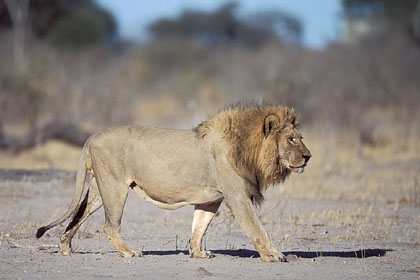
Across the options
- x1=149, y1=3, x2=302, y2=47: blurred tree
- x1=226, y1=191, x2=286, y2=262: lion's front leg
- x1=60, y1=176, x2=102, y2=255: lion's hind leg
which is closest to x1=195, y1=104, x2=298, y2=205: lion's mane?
x1=226, y1=191, x2=286, y2=262: lion's front leg

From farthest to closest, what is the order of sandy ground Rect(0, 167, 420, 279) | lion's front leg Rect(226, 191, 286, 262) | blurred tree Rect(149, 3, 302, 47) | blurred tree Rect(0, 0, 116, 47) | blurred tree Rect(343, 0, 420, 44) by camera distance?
blurred tree Rect(149, 3, 302, 47) → blurred tree Rect(0, 0, 116, 47) → blurred tree Rect(343, 0, 420, 44) → lion's front leg Rect(226, 191, 286, 262) → sandy ground Rect(0, 167, 420, 279)

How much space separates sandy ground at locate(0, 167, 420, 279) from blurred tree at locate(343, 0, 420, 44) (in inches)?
848

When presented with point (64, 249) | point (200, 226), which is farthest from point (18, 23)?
point (200, 226)

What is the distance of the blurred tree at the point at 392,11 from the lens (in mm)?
32844

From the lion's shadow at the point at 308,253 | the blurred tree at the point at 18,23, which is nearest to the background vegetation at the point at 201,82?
the blurred tree at the point at 18,23

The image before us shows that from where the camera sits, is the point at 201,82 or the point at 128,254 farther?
the point at 201,82

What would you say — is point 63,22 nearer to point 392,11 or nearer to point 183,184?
point 392,11

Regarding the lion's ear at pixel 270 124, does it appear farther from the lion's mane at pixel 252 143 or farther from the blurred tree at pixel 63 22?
the blurred tree at pixel 63 22

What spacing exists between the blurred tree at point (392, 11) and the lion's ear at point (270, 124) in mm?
24686

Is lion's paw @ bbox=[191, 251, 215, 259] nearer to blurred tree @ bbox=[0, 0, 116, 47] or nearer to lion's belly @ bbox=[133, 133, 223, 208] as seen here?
lion's belly @ bbox=[133, 133, 223, 208]

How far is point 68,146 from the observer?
18.2 m

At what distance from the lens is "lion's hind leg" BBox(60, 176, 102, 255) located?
693cm

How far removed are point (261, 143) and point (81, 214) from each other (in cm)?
186

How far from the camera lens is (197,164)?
6695 mm
